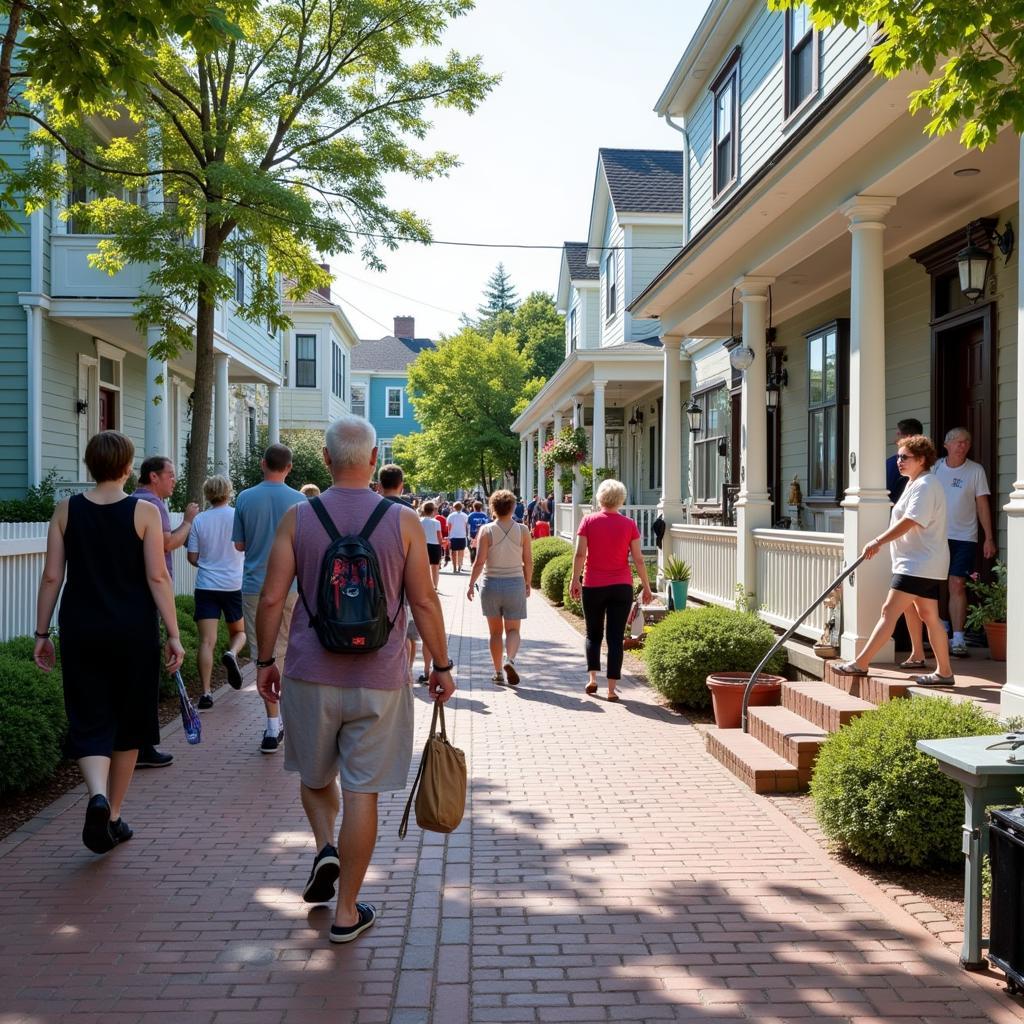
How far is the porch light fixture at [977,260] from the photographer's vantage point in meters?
9.11

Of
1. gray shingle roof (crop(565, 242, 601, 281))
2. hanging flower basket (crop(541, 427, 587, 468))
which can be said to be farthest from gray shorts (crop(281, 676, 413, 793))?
gray shingle roof (crop(565, 242, 601, 281))

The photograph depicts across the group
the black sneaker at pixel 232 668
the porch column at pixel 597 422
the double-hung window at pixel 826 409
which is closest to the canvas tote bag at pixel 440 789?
the black sneaker at pixel 232 668

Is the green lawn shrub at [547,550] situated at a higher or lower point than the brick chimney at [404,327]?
lower

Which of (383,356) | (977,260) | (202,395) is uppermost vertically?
(383,356)

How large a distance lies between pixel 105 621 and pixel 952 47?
16.9 ft

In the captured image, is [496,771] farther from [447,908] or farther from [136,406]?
[136,406]

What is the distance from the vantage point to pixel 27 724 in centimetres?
639

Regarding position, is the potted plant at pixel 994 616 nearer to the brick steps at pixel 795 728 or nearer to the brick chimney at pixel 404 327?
the brick steps at pixel 795 728

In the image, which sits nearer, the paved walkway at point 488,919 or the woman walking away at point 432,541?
the paved walkway at point 488,919

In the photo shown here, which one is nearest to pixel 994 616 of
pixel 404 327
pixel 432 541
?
pixel 432 541

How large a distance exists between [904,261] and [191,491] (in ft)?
30.4

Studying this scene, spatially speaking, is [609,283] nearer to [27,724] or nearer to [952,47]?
[952,47]

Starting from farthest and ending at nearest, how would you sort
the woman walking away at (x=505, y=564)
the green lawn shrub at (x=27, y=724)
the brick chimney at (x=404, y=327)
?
the brick chimney at (x=404, y=327)
the woman walking away at (x=505, y=564)
the green lawn shrub at (x=27, y=724)

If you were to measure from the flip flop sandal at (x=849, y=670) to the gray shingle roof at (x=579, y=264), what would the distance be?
79.1 feet
